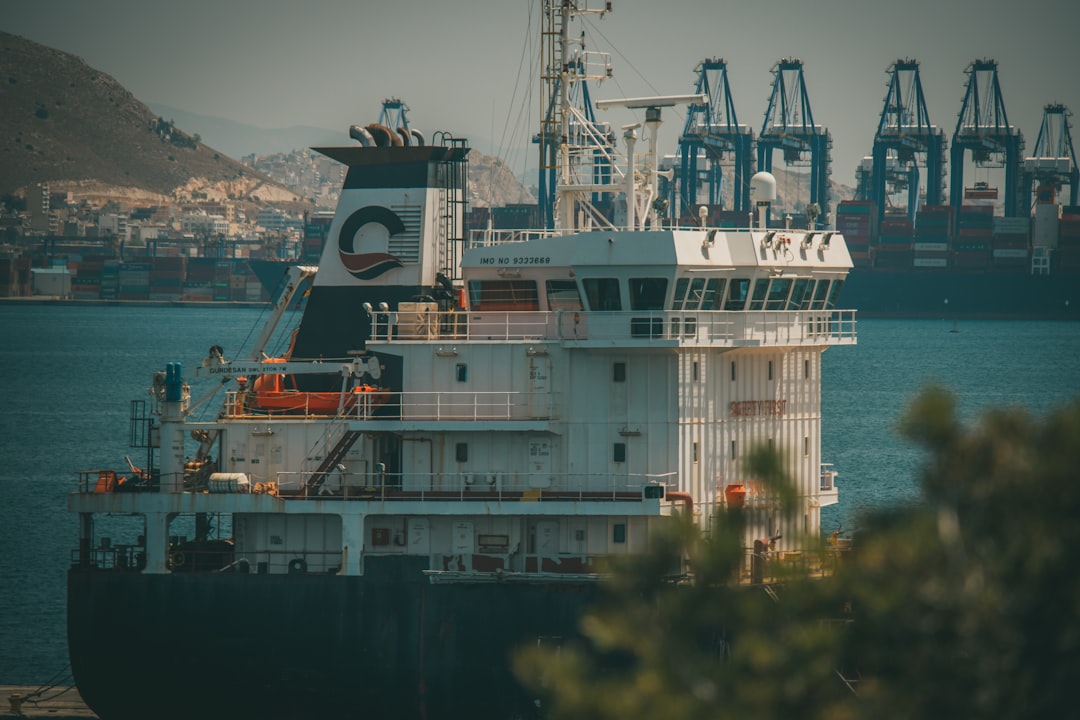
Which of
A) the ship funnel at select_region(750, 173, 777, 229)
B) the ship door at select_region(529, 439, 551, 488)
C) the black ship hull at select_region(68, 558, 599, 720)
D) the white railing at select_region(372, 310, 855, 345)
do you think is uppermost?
the ship funnel at select_region(750, 173, 777, 229)

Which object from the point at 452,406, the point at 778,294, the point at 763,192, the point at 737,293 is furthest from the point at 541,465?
the point at 763,192

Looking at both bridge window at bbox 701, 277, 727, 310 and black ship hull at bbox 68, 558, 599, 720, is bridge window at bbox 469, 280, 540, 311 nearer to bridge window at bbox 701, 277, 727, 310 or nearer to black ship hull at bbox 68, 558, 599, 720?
bridge window at bbox 701, 277, 727, 310

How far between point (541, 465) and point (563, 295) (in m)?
3.23

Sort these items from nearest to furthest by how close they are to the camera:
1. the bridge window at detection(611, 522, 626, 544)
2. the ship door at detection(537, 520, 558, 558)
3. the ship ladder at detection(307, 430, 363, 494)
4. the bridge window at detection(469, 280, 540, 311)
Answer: the bridge window at detection(611, 522, 626, 544) → the ship door at detection(537, 520, 558, 558) → the ship ladder at detection(307, 430, 363, 494) → the bridge window at detection(469, 280, 540, 311)

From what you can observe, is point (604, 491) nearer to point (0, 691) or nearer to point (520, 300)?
point (520, 300)

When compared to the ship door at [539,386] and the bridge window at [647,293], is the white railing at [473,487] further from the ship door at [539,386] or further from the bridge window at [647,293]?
the bridge window at [647,293]

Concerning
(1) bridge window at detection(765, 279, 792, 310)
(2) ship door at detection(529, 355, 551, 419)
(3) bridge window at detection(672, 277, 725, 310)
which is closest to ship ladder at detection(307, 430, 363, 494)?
(2) ship door at detection(529, 355, 551, 419)

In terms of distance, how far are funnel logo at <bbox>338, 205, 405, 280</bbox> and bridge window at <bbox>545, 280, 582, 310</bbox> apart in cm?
470

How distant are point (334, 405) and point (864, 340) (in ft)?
488

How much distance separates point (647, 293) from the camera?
31219 millimetres

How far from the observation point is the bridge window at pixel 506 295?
107ft

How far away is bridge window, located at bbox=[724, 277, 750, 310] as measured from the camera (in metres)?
31.9

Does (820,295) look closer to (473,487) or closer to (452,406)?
(452,406)

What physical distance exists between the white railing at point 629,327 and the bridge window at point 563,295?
32cm
